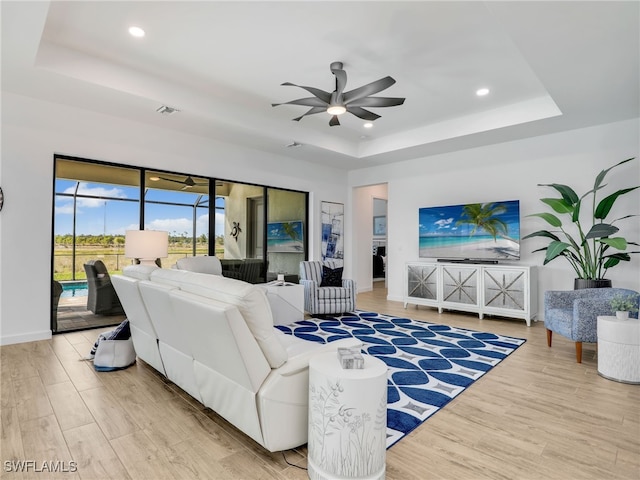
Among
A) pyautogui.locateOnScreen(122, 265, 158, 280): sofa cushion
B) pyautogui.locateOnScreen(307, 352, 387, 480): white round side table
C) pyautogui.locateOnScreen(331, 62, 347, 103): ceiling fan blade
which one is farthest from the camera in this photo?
pyautogui.locateOnScreen(331, 62, 347, 103): ceiling fan blade

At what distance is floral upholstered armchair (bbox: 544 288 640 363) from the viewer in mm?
3363

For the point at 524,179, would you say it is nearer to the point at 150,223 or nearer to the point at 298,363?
the point at 298,363

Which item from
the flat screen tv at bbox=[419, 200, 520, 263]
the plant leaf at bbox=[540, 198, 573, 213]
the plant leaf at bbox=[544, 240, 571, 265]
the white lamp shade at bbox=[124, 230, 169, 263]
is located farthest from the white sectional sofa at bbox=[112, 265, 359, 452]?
the flat screen tv at bbox=[419, 200, 520, 263]

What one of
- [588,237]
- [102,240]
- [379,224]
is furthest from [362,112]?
[379,224]

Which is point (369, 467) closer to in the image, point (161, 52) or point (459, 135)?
point (161, 52)

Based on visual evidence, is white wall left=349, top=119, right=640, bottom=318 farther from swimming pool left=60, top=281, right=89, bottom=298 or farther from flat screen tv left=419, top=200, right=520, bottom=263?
swimming pool left=60, top=281, right=89, bottom=298

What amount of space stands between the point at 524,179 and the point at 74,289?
263 inches

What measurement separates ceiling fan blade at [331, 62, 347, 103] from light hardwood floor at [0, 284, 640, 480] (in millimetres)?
2919

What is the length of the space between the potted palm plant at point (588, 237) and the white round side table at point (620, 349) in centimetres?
148

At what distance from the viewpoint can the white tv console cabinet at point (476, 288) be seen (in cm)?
513

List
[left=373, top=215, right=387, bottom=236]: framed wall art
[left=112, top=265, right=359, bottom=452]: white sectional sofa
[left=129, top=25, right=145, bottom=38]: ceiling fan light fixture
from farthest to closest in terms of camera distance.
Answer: [left=373, top=215, right=387, bottom=236]: framed wall art
[left=129, top=25, right=145, bottom=38]: ceiling fan light fixture
[left=112, top=265, right=359, bottom=452]: white sectional sofa

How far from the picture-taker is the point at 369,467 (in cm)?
160

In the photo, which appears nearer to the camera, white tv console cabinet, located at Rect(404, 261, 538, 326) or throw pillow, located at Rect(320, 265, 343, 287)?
white tv console cabinet, located at Rect(404, 261, 538, 326)

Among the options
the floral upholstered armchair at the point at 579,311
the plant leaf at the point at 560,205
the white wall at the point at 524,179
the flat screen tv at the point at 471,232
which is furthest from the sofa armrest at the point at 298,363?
the white wall at the point at 524,179
